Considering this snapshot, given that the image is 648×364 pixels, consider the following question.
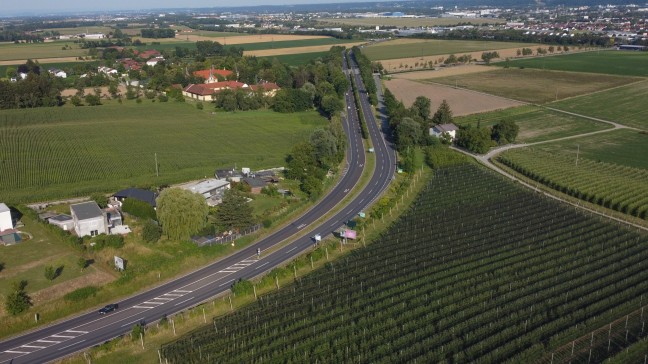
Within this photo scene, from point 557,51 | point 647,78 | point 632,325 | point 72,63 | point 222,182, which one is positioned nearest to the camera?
point 632,325

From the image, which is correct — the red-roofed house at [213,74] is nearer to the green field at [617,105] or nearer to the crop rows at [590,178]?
the green field at [617,105]

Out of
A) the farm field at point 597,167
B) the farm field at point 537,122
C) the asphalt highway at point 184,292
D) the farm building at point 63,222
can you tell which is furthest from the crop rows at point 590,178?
the farm building at point 63,222

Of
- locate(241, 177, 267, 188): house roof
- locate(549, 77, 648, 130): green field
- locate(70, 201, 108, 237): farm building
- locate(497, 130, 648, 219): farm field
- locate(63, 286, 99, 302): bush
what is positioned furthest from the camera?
locate(549, 77, 648, 130): green field

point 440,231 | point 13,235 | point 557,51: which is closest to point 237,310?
point 440,231

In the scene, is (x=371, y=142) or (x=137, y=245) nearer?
(x=137, y=245)

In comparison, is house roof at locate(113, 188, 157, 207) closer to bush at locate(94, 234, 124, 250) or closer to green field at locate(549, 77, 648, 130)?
bush at locate(94, 234, 124, 250)

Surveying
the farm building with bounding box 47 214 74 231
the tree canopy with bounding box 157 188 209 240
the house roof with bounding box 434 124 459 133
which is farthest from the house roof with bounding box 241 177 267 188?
the house roof with bounding box 434 124 459 133

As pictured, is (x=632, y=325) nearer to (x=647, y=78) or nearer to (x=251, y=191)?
(x=251, y=191)

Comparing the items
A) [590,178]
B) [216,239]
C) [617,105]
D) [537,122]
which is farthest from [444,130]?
[216,239]
